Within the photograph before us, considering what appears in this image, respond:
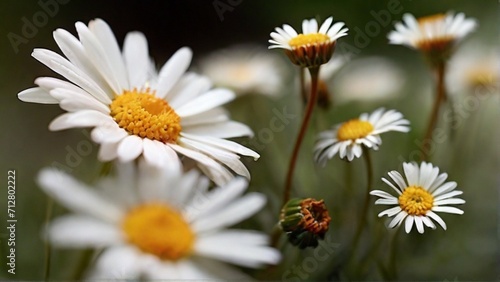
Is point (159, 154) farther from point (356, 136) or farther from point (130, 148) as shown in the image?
point (356, 136)

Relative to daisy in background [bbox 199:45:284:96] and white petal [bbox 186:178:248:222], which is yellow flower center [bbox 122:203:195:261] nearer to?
white petal [bbox 186:178:248:222]

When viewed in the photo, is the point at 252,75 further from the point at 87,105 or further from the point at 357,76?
the point at 87,105

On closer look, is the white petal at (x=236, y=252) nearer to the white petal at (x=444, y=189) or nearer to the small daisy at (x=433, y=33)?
the white petal at (x=444, y=189)

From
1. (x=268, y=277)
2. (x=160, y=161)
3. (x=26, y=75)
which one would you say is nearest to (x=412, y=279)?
(x=268, y=277)

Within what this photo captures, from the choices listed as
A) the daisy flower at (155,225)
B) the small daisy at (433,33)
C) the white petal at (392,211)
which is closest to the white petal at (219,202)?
the daisy flower at (155,225)

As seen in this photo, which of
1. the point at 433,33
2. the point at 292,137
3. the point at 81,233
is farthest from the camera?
the point at 292,137

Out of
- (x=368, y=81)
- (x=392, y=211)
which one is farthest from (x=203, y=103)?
(x=368, y=81)

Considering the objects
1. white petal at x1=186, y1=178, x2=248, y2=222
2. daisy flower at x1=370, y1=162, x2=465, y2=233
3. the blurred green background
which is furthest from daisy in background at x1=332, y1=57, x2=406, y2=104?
white petal at x1=186, y1=178, x2=248, y2=222
